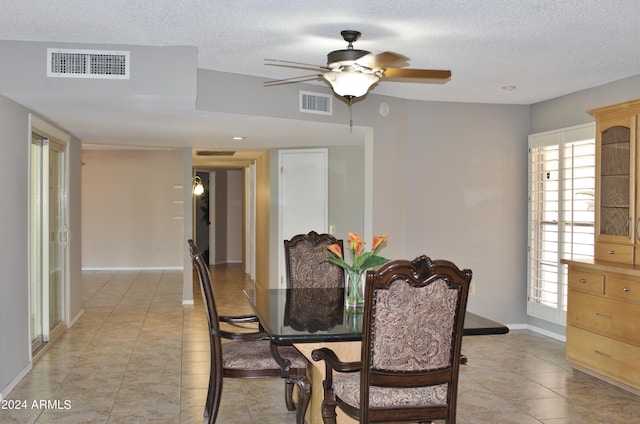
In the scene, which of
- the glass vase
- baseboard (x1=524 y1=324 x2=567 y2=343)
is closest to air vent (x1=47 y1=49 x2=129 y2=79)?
the glass vase

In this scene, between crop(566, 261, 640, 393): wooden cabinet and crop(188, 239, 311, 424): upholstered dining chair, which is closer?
crop(188, 239, 311, 424): upholstered dining chair

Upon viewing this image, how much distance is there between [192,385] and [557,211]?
3825mm

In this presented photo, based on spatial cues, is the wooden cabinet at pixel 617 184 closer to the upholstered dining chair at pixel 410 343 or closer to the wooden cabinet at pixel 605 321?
the wooden cabinet at pixel 605 321

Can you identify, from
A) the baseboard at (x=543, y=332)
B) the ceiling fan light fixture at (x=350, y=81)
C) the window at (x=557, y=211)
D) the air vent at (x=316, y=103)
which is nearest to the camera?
the ceiling fan light fixture at (x=350, y=81)

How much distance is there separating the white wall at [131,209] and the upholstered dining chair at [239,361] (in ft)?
29.7

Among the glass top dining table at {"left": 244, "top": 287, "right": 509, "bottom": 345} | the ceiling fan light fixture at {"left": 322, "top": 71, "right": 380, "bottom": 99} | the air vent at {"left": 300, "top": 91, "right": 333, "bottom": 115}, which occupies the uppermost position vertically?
the air vent at {"left": 300, "top": 91, "right": 333, "bottom": 115}

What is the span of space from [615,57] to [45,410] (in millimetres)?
4643

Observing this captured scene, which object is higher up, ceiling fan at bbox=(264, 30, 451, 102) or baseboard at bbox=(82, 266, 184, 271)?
ceiling fan at bbox=(264, 30, 451, 102)

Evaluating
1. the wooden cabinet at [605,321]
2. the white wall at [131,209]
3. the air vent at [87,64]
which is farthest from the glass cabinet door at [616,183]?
the white wall at [131,209]

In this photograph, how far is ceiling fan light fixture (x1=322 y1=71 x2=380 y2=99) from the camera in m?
3.76

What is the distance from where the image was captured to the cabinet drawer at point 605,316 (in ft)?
14.9

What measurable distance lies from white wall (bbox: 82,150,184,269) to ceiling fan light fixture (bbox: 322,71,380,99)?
29.6 ft

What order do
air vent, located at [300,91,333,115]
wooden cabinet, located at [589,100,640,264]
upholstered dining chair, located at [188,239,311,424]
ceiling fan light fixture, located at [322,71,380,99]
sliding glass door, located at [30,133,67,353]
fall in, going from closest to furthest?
upholstered dining chair, located at [188,239,311,424] < ceiling fan light fixture, located at [322,71,380,99] < wooden cabinet, located at [589,100,640,264] < sliding glass door, located at [30,133,67,353] < air vent, located at [300,91,333,115]

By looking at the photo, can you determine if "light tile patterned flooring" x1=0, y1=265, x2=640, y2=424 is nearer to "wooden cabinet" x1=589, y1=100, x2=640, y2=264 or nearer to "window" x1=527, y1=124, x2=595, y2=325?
"window" x1=527, y1=124, x2=595, y2=325
